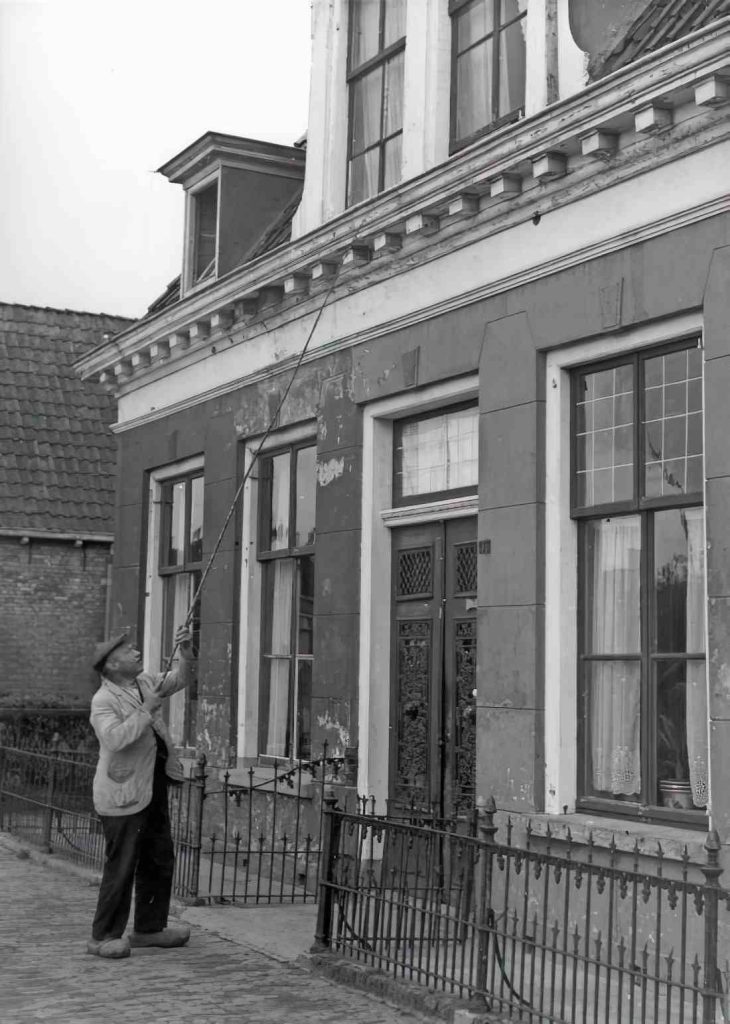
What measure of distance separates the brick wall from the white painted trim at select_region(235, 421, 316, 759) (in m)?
7.76

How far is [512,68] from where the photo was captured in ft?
35.2

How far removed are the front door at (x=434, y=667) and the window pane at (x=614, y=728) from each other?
1.47 m

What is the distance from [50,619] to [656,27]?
14.8m

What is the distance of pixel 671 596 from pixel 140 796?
11.9ft

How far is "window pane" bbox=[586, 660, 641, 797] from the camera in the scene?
891 cm

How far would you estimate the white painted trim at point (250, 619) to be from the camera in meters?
13.7

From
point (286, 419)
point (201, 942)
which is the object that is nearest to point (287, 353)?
point (286, 419)

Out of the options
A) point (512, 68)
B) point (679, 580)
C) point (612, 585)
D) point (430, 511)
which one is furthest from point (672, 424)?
point (512, 68)

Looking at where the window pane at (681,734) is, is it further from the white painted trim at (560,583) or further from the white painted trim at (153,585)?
the white painted trim at (153,585)

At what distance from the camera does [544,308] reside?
9742 millimetres

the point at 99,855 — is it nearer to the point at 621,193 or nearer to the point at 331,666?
the point at 331,666

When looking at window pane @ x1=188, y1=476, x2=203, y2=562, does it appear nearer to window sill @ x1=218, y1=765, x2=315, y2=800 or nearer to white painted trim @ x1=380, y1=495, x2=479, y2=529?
window sill @ x1=218, y1=765, x2=315, y2=800

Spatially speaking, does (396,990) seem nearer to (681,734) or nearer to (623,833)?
(623,833)

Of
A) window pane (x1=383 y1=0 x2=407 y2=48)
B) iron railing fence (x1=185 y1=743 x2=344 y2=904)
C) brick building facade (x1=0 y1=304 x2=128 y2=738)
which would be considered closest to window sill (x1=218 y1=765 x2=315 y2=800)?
iron railing fence (x1=185 y1=743 x2=344 y2=904)
